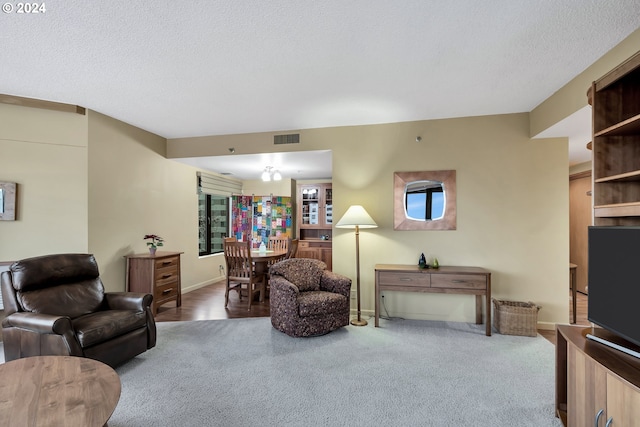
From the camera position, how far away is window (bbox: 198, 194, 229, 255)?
237 inches

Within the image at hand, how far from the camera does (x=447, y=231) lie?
378 cm

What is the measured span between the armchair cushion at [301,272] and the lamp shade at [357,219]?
2.08ft

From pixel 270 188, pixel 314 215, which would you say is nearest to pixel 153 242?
pixel 270 188

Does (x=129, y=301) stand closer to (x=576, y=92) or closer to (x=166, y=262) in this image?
(x=166, y=262)

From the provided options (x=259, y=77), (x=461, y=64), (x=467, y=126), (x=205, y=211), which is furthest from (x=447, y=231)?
(x=205, y=211)

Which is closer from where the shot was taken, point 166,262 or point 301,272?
point 301,272

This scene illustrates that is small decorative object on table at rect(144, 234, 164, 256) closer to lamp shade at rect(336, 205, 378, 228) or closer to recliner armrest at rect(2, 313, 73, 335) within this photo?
recliner armrest at rect(2, 313, 73, 335)

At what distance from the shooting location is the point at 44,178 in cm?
339

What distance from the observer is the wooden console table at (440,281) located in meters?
Result: 3.29

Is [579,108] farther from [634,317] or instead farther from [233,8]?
[233,8]

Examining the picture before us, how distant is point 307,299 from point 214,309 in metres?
1.75

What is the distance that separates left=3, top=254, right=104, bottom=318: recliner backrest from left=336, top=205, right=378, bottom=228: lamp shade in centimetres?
267

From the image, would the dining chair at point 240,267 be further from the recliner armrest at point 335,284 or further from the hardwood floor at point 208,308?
the recliner armrest at point 335,284

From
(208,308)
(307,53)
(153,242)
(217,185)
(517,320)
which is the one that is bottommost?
(208,308)
